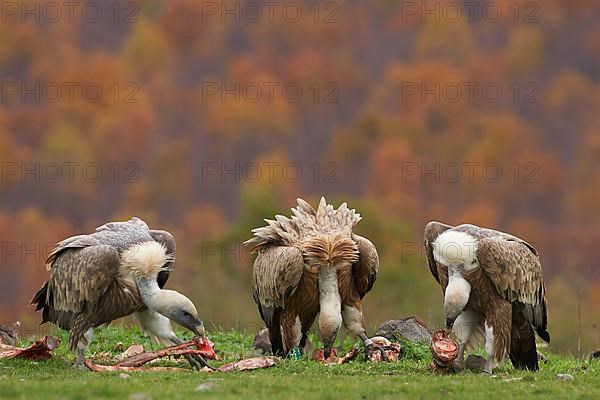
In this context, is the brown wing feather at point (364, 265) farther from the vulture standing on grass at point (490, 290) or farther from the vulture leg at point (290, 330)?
the vulture standing on grass at point (490, 290)

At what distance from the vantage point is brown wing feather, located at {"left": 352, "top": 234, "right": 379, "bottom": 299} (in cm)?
1436

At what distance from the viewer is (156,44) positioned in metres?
89.3

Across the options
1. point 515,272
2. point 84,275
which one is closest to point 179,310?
point 84,275

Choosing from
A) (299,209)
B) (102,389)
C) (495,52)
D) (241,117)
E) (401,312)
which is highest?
(495,52)

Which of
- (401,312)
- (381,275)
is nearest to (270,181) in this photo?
(381,275)

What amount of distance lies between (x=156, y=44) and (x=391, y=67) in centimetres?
1923

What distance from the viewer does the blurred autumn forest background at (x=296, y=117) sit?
222ft

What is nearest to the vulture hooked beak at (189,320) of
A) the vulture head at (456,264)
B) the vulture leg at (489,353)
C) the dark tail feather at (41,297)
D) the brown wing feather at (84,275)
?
the brown wing feather at (84,275)

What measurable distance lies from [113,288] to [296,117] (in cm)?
6763

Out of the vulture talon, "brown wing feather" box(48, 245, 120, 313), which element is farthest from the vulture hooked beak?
the vulture talon

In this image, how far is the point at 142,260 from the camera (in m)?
12.8

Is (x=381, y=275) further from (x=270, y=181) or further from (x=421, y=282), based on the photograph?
(x=270, y=181)

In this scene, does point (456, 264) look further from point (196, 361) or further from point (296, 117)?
point (296, 117)

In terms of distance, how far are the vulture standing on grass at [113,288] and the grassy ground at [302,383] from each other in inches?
18.2
